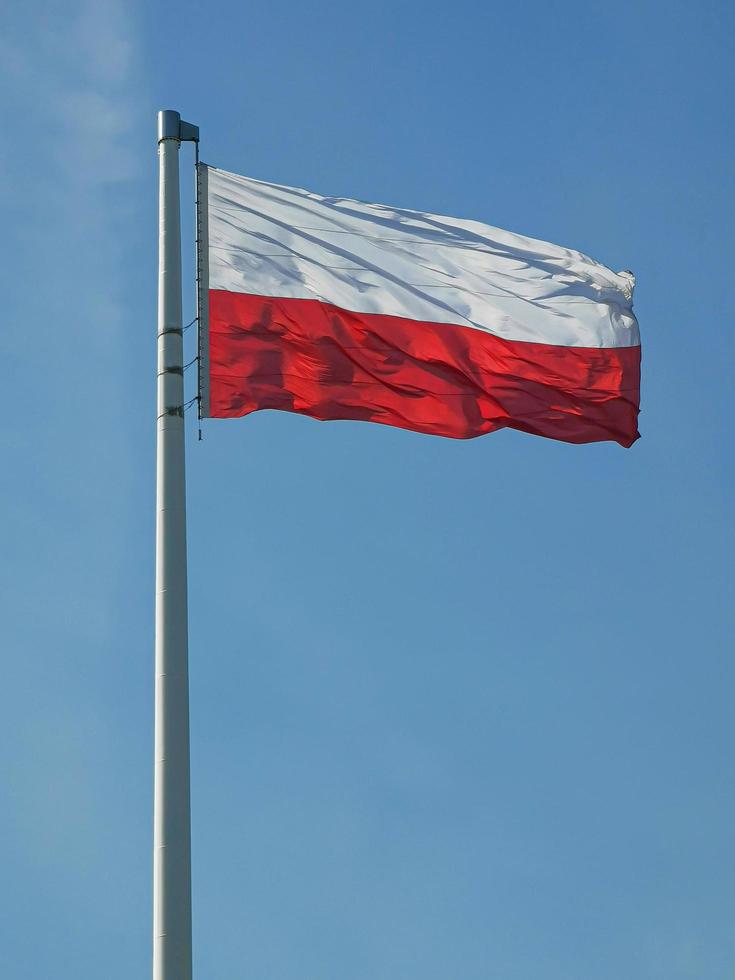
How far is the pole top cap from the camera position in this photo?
16719 mm

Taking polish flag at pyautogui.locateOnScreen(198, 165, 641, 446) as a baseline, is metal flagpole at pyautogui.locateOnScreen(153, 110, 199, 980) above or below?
below

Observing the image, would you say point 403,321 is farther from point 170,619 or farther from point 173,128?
point 170,619

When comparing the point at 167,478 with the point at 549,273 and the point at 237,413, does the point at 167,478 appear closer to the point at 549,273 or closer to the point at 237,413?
the point at 237,413

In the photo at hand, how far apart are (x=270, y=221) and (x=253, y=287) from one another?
3.35 feet

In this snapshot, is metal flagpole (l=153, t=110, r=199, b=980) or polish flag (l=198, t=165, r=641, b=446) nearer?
metal flagpole (l=153, t=110, r=199, b=980)

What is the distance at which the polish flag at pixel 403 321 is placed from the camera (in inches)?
709

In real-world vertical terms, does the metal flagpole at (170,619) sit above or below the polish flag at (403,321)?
below

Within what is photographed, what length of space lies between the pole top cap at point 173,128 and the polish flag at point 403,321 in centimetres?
128

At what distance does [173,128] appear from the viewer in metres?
16.7

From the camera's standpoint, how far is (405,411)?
19156 millimetres

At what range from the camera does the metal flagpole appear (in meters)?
13.2

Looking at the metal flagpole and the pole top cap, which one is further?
the pole top cap

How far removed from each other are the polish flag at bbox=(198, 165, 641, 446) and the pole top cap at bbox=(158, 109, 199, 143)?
1282 mm

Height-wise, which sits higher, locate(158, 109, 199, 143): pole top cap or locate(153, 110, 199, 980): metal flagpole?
locate(158, 109, 199, 143): pole top cap
